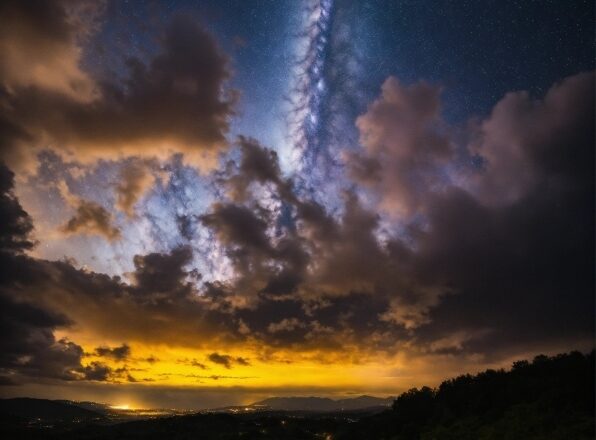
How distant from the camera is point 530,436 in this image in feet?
101

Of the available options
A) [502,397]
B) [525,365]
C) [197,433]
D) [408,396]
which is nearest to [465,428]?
[502,397]

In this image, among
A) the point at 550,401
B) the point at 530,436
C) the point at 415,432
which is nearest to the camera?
the point at 530,436

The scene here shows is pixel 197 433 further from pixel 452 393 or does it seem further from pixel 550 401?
pixel 550 401

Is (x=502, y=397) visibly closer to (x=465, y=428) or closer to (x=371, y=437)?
(x=465, y=428)

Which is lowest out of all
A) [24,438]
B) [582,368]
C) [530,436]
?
[24,438]

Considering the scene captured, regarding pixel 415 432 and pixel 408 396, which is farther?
pixel 408 396

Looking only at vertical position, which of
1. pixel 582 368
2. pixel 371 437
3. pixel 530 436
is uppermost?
pixel 582 368

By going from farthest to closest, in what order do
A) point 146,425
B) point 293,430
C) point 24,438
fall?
point 146,425 < point 24,438 < point 293,430

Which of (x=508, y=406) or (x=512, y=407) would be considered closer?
(x=512, y=407)

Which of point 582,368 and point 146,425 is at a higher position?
point 582,368

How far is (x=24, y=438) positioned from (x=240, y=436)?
330 feet

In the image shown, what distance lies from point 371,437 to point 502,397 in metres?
21.6

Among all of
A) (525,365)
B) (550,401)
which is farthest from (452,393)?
(550,401)

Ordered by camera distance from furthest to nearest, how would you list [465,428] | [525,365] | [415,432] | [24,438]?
[24,438] < [525,365] < [415,432] < [465,428]
